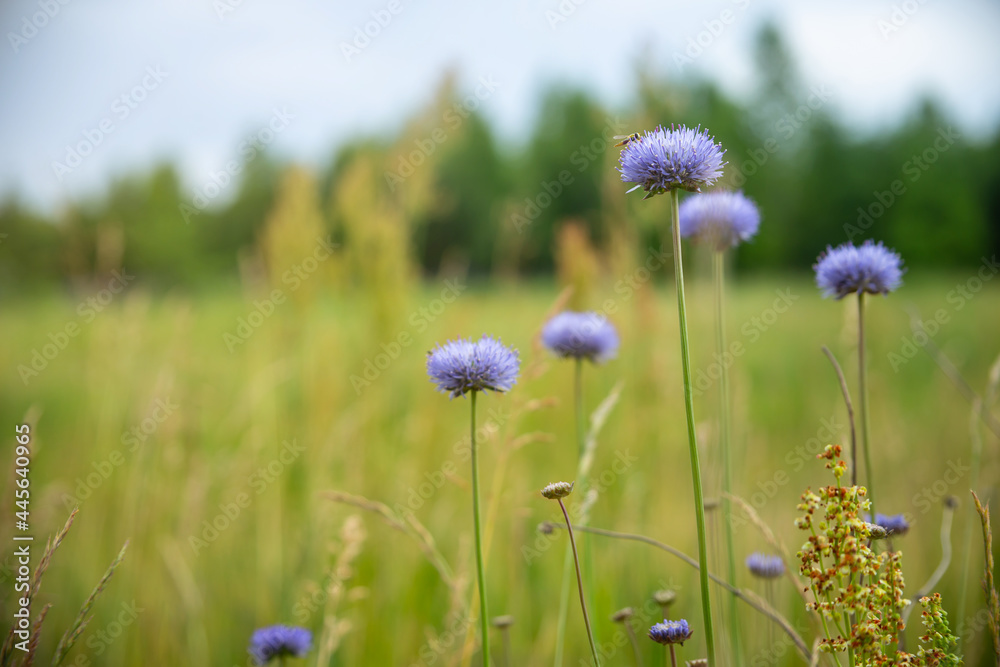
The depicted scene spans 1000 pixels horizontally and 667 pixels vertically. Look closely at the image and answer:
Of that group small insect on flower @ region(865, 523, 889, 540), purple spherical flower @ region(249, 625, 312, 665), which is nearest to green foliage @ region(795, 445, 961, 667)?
small insect on flower @ region(865, 523, 889, 540)

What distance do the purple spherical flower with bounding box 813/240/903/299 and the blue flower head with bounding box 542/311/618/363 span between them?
644 millimetres

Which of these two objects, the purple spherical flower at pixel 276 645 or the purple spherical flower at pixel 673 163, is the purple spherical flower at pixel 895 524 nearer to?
the purple spherical flower at pixel 673 163

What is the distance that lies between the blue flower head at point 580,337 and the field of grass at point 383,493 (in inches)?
3.0

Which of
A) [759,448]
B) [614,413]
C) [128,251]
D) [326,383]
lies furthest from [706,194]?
[128,251]

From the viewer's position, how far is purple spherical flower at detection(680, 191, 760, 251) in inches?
63.1

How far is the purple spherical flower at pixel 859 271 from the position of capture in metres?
1.26

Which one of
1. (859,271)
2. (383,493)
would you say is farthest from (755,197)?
(859,271)

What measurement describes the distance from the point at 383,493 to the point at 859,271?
102 inches

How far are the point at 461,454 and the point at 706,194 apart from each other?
2352 millimetres

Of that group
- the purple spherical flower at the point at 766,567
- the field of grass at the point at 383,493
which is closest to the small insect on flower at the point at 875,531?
the purple spherical flower at the point at 766,567

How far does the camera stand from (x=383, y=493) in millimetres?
3277

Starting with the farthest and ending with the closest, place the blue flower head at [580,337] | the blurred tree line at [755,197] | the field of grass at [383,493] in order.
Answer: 1. the blurred tree line at [755,197]
2. the field of grass at [383,493]
3. the blue flower head at [580,337]

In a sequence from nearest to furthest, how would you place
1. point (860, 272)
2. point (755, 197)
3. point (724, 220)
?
point (860, 272) → point (724, 220) → point (755, 197)

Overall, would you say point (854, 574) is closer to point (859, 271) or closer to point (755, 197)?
point (859, 271)
